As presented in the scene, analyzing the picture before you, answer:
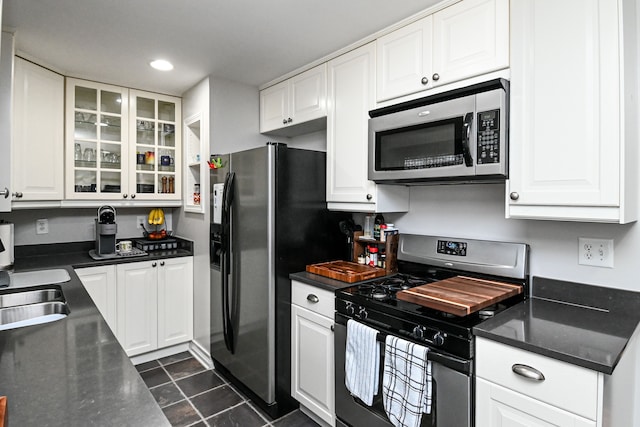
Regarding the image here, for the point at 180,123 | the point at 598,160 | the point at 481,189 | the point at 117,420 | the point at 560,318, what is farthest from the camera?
the point at 180,123

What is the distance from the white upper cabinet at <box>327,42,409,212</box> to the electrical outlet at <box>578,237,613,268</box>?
0.96 m

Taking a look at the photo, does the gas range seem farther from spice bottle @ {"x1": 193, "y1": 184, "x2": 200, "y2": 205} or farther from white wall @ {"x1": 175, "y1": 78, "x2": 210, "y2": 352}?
spice bottle @ {"x1": 193, "y1": 184, "x2": 200, "y2": 205}

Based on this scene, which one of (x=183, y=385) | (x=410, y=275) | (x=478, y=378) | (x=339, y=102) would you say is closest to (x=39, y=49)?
(x=339, y=102)

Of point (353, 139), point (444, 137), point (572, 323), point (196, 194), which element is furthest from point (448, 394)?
point (196, 194)

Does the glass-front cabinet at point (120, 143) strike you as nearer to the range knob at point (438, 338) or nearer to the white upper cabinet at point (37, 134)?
the white upper cabinet at point (37, 134)

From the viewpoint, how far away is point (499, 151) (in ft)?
5.01

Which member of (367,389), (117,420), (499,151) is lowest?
(367,389)

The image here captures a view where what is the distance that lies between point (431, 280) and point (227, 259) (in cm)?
138

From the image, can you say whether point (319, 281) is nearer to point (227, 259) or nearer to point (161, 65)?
point (227, 259)

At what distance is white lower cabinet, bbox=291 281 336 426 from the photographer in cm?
199

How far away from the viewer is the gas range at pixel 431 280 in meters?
1.42

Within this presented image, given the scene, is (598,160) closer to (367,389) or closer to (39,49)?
(367,389)

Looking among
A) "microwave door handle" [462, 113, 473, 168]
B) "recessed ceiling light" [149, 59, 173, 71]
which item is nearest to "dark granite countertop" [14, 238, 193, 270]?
"recessed ceiling light" [149, 59, 173, 71]

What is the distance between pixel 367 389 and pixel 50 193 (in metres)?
2.60
